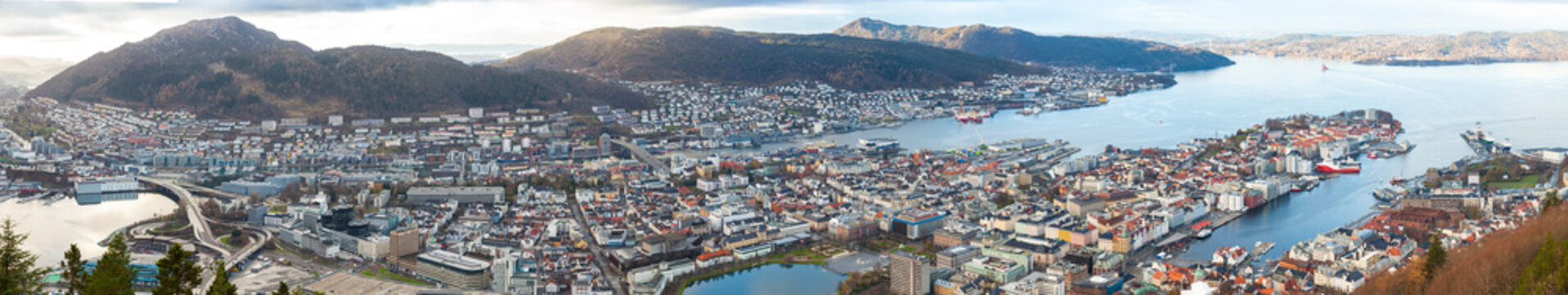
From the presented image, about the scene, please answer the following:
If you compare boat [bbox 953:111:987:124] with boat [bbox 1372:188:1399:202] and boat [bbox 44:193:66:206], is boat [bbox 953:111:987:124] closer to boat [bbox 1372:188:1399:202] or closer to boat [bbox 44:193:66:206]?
boat [bbox 1372:188:1399:202]

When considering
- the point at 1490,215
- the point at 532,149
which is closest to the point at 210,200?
the point at 532,149

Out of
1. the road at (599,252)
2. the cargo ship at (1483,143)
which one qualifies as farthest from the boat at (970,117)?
the road at (599,252)

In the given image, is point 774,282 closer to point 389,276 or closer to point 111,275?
point 389,276

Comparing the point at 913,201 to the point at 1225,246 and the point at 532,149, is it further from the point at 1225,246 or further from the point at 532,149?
the point at 532,149

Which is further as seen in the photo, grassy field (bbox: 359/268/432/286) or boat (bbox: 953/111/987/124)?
boat (bbox: 953/111/987/124)

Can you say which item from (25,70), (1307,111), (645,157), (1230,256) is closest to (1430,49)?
(1307,111)

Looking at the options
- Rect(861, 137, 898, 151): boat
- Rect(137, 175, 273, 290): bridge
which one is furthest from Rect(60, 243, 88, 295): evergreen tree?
Rect(861, 137, 898, 151): boat

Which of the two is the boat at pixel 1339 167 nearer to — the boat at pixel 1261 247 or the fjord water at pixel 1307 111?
the fjord water at pixel 1307 111

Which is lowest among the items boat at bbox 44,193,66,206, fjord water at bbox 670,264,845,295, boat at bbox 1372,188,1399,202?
fjord water at bbox 670,264,845,295
